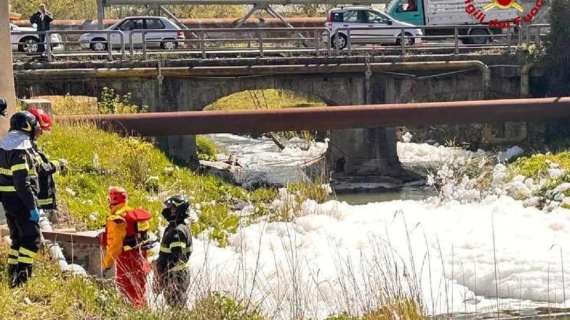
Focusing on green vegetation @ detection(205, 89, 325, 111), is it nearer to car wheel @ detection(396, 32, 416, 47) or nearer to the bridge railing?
A: car wheel @ detection(396, 32, 416, 47)

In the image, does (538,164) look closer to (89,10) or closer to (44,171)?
(44,171)

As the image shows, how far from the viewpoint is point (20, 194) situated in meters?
8.91

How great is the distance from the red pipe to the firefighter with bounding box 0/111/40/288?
9.00 metres

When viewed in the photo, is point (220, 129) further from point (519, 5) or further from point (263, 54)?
point (519, 5)

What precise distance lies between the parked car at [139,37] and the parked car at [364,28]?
469cm

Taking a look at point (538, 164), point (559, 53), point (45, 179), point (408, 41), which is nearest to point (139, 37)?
point (408, 41)

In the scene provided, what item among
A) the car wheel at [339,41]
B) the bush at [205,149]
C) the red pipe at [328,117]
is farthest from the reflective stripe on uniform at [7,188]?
the car wheel at [339,41]

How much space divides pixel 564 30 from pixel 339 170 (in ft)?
24.2

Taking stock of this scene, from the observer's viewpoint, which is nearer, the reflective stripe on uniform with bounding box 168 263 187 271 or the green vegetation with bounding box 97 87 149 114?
the reflective stripe on uniform with bounding box 168 263 187 271

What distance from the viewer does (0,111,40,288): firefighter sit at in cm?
891

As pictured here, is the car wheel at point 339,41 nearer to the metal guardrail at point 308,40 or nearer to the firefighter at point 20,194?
the metal guardrail at point 308,40

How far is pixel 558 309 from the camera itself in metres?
11.7

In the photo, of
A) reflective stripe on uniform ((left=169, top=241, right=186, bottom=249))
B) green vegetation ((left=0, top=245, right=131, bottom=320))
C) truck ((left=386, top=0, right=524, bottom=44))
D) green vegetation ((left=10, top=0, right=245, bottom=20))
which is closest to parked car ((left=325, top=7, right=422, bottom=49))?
truck ((left=386, top=0, right=524, bottom=44))

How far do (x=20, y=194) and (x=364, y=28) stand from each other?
21.2 meters
